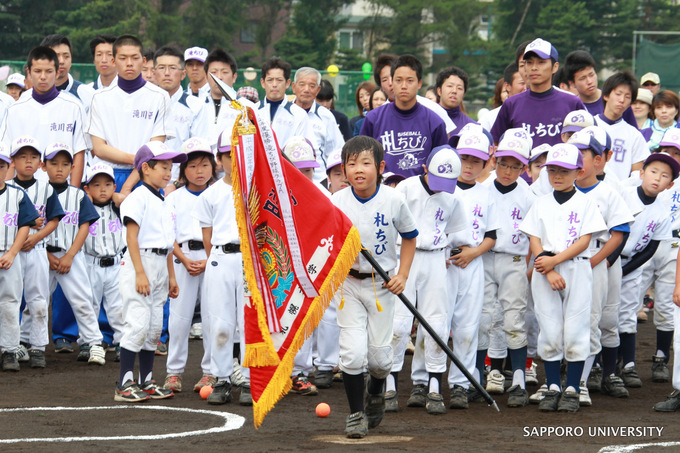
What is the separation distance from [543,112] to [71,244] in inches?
183

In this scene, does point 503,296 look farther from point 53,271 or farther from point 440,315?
point 53,271

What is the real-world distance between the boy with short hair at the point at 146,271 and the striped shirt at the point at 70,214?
175cm

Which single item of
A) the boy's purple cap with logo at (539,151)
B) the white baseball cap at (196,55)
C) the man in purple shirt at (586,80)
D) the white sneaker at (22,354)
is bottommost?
the white sneaker at (22,354)

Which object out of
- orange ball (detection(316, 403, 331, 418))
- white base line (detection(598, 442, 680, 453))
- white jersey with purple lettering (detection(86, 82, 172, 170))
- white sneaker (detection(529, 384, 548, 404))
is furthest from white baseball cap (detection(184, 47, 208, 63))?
white base line (detection(598, 442, 680, 453))

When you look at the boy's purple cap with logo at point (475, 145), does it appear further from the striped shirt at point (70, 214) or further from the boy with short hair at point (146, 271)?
the striped shirt at point (70, 214)

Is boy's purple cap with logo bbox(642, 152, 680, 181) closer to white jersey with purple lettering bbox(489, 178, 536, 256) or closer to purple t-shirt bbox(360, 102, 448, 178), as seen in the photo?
white jersey with purple lettering bbox(489, 178, 536, 256)

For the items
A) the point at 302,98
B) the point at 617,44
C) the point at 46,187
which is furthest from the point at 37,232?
the point at 617,44

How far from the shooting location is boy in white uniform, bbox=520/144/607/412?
7.41 meters

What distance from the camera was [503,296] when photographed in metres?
7.95

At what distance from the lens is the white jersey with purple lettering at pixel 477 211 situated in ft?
25.1

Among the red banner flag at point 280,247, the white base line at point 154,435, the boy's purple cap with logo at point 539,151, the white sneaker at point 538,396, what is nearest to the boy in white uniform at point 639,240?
the boy's purple cap with logo at point 539,151

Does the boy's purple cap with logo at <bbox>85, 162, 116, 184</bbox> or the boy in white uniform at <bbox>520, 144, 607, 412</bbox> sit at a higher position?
the boy's purple cap with logo at <bbox>85, 162, 116, 184</bbox>

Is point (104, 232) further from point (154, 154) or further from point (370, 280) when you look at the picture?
point (370, 280)

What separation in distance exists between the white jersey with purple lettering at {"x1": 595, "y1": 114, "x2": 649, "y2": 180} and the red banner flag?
164 inches
